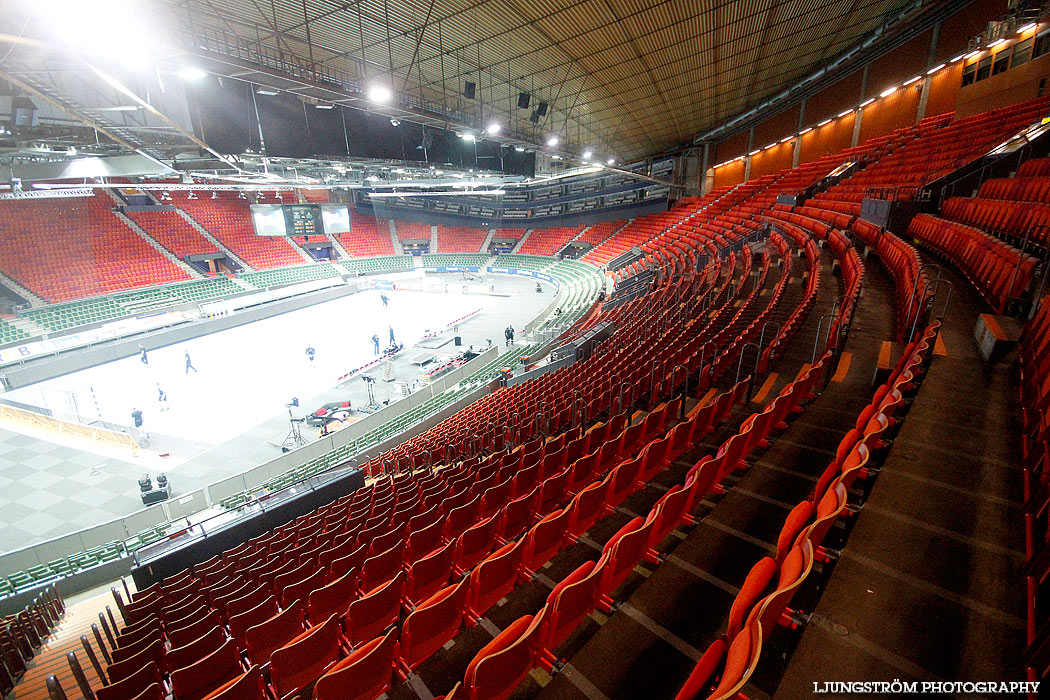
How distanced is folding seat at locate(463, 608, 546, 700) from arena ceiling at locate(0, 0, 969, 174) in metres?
7.36

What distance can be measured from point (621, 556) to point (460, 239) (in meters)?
36.5

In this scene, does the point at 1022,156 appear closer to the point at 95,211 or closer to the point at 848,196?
the point at 848,196

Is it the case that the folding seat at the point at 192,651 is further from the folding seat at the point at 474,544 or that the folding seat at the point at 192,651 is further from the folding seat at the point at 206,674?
the folding seat at the point at 474,544

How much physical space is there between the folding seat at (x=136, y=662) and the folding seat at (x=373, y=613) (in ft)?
4.50

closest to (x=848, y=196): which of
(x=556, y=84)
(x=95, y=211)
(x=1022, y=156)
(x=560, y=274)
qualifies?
(x=1022, y=156)

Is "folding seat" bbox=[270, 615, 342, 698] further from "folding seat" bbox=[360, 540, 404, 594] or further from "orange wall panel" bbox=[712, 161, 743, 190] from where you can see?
"orange wall panel" bbox=[712, 161, 743, 190]

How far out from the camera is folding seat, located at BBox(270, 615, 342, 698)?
2.55 metres

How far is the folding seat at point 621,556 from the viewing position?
8.29 ft

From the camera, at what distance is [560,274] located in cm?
2895

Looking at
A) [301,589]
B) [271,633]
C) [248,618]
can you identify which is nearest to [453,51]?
[301,589]

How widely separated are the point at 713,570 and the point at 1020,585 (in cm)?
135

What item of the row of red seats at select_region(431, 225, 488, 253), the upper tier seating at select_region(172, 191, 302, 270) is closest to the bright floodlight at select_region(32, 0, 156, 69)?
the upper tier seating at select_region(172, 191, 302, 270)

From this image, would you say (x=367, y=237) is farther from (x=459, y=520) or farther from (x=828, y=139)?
(x=459, y=520)

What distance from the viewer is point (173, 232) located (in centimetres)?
2439
